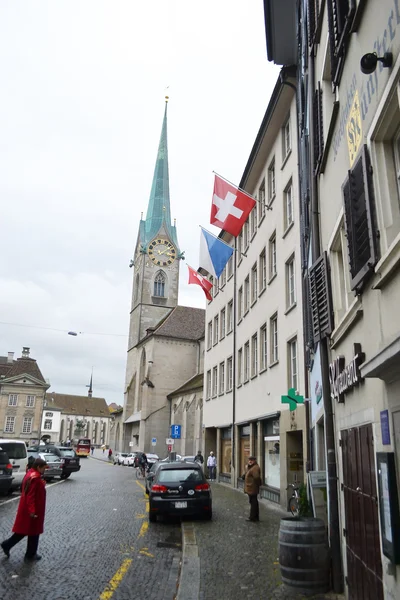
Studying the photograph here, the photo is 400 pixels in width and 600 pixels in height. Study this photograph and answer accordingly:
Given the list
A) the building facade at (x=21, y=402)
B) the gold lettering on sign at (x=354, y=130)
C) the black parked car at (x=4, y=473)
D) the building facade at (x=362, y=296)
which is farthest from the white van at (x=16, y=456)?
the building facade at (x=21, y=402)

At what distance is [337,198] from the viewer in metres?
7.87

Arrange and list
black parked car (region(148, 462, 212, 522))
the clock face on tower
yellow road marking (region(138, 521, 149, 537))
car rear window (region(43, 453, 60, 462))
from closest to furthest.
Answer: yellow road marking (region(138, 521, 149, 537)) < black parked car (region(148, 462, 212, 522)) < car rear window (region(43, 453, 60, 462)) < the clock face on tower

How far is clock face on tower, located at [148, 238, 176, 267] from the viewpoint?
279 feet

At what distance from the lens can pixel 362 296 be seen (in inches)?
240

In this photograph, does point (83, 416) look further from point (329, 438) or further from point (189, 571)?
point (329, 438)

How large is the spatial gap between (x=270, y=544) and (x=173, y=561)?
2292 mm

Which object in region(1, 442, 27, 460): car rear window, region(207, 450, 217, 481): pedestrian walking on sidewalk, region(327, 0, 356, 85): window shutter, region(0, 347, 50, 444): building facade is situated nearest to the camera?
region(327, 0, 356, 85): window shutter

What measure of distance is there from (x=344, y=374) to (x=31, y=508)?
551cm

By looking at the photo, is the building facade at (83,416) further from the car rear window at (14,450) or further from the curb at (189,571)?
the curb at (189,571)

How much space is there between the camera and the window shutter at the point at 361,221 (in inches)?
210

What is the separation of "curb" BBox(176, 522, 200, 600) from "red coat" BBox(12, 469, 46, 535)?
8.21ft

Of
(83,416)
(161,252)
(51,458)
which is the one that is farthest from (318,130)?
(83,416)

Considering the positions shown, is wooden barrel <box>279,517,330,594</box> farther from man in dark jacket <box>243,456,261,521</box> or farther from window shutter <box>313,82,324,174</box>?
man in dark jacket <box>243,456,261,521</box>

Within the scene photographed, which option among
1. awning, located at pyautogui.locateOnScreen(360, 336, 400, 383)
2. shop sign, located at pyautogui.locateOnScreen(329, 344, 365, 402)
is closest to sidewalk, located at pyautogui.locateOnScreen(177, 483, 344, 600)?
shop sign, located at pyautogui.locateOnScreen(329, 344, 365, 402)
